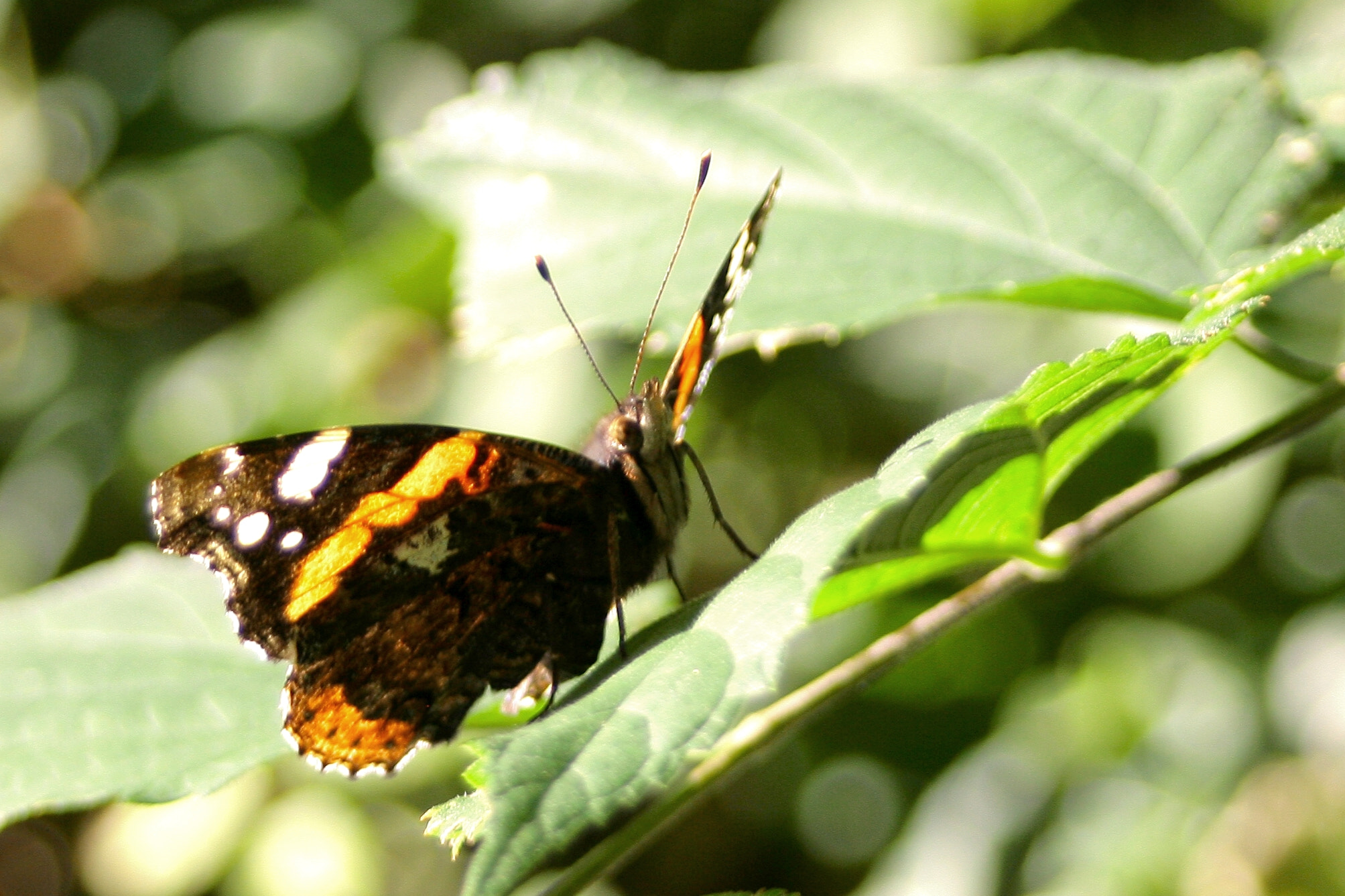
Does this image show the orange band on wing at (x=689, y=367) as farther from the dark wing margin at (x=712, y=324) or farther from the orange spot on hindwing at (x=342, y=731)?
the orange spot on hindwing at (x=342, y=731)

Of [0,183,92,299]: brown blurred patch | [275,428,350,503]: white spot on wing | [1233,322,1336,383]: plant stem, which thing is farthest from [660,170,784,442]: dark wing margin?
[0,183,92,299]: brown blurred patch

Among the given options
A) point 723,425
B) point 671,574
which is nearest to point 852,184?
point 671,574

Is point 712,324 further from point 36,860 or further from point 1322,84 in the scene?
point 36,860

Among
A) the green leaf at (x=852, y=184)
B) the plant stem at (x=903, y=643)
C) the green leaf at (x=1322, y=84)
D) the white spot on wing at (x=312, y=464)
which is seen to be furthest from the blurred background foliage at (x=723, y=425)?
the plant stem at (x=903, y=643)

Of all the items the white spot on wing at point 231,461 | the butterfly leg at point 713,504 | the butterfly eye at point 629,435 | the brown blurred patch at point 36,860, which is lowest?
the brown blurred patch at point 36,860

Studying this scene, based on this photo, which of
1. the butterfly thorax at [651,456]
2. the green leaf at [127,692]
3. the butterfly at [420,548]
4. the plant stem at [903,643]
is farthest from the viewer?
the butterfly thorax at [651,456]

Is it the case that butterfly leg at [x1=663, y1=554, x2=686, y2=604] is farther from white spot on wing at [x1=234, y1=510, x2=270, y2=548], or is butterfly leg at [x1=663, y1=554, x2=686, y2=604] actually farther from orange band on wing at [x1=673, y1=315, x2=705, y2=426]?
white spot on wing at [x1=234, y1=510, x2=270, y2=548]

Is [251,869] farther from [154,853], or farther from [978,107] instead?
[978,107]
